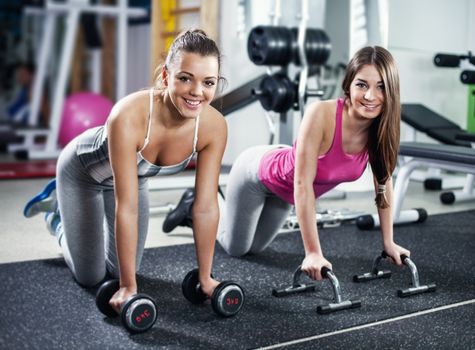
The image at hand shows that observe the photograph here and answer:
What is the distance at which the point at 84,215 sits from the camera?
1.78 meters

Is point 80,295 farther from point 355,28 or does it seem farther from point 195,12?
point 195,12

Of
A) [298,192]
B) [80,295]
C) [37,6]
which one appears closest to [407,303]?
[298,192]

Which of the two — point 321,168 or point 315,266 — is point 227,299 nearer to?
point 315,266

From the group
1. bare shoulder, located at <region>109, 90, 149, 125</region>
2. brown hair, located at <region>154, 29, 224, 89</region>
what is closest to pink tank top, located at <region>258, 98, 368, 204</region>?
brown hair, located at <region>154, 29, 224, 89</region>

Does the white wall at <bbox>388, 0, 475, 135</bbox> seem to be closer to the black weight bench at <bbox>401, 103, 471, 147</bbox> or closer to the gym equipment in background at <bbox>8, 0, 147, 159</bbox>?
the black weight bench at <bbox>401, 103, 471, 147</bbox>

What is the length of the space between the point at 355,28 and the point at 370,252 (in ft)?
4.66

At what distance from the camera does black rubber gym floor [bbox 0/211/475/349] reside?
1.46 m

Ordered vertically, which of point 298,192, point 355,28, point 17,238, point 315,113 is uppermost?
point 355,28

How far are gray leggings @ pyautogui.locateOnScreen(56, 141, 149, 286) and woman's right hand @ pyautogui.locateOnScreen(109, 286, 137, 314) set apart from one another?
1.08ft

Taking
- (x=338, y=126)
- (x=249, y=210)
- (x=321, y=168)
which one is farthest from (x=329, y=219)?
(x=338, y=126)

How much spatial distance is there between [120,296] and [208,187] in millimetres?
362

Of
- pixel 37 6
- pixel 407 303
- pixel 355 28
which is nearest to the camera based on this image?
pixel 407 303

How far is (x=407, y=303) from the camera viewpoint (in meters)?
1.78

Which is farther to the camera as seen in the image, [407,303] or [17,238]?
[17,238]
